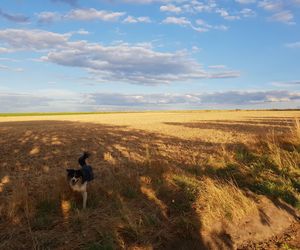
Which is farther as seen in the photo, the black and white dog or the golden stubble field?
the black and white dog

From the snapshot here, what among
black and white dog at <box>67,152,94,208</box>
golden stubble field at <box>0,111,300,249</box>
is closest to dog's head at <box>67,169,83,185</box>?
black and white dog at <box>67,152,94,208</box>

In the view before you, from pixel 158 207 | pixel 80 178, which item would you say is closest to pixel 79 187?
pixel 80 178

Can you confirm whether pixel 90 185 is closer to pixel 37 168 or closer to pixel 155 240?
pixel 155 240

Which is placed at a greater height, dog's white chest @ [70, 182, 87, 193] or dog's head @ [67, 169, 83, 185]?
dog's head @ [67, 169, 83, 185]

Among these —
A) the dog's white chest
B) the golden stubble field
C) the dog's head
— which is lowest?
the golden stubble field

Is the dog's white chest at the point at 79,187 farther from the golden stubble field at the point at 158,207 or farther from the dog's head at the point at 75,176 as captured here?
the golden stubble field at the point at 158,207

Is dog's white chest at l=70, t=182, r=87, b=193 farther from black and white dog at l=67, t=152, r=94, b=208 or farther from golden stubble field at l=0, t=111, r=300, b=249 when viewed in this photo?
golden stubble field at l=0, t=111, r=300, b=249

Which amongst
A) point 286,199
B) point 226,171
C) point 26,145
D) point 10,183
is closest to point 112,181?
point 10,183

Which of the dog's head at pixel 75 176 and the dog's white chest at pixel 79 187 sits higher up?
the dog's head at pixel 75 176

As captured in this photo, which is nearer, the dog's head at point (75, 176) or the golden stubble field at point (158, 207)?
the golden stubble field at point (158, 207)

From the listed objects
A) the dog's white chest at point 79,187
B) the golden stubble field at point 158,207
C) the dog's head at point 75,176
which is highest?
the dog's head at point 75,176

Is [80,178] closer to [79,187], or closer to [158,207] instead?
[79,187]

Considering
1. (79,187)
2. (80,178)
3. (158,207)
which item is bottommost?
(158,207)

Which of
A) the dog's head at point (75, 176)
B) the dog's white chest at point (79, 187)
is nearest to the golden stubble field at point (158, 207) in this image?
the dog's white chest at point (79, 187)
